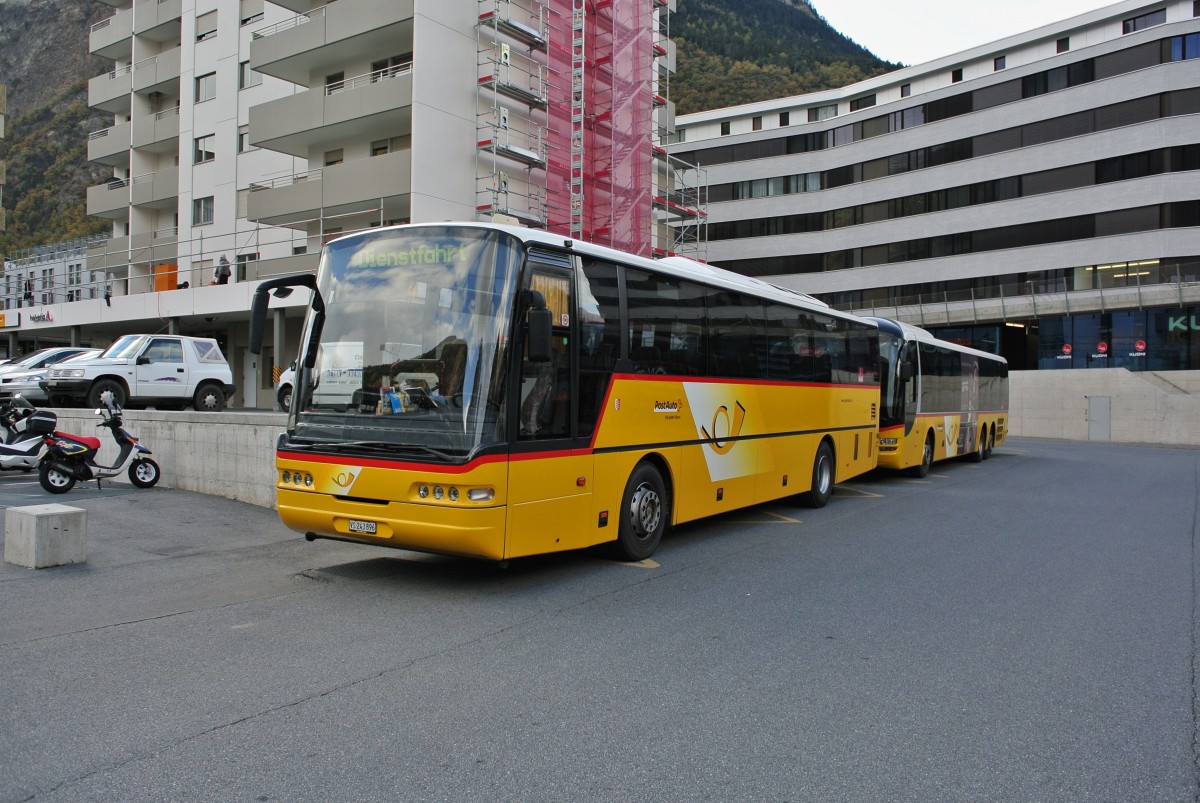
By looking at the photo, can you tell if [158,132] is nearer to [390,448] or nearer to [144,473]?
[144,473]

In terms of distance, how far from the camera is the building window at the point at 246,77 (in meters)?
36.2

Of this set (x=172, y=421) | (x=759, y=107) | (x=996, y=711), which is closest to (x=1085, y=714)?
(x=996, y=711)

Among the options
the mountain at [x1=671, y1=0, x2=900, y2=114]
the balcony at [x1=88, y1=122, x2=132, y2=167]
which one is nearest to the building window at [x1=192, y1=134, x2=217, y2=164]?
the balcony at [x1=88, y1=122, x2=132, y2=167]

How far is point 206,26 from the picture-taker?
38594 millimetres

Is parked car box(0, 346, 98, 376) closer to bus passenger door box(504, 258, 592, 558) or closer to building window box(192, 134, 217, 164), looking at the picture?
building window box(192, 134, 217, 164)

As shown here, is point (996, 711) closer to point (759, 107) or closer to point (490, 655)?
point (490, 655)

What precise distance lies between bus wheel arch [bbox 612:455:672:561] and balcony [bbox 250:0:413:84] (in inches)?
936

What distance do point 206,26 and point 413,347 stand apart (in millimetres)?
39128

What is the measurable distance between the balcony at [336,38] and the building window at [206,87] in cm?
700

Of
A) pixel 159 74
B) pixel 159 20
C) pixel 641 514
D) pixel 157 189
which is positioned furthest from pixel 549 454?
pixel 159 20

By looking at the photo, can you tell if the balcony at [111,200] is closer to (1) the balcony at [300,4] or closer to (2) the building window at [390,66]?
(1) the balcony at [300,4]

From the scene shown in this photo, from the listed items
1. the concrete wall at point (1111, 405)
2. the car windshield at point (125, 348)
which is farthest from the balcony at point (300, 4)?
the concrete wall at point (1111, 405)

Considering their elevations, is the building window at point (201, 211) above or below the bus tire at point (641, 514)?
above

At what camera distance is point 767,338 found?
11.6 meters
